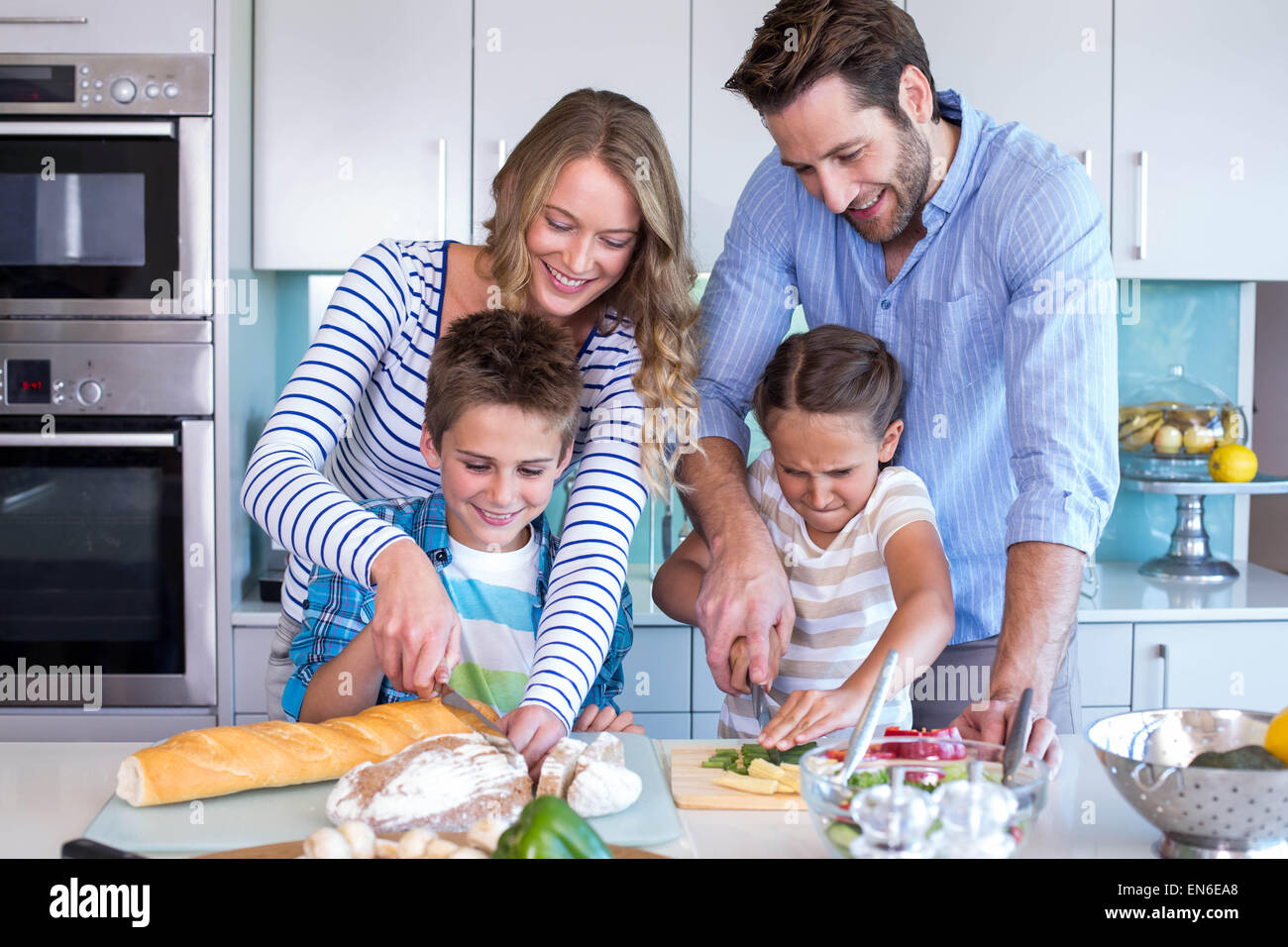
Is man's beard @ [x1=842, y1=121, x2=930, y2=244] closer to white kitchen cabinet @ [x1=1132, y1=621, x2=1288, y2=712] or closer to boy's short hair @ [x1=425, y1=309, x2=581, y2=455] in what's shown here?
boy's short hair @ [x1=425, y1=309, x2=581, y2=455]

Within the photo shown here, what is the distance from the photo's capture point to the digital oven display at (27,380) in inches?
89.9

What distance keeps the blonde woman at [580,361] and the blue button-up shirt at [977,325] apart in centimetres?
17

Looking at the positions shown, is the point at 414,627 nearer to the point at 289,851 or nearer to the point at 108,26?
the point at 289,851

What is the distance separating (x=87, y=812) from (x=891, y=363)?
1091 millimetres

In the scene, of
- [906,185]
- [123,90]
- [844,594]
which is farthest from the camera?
[123,90]

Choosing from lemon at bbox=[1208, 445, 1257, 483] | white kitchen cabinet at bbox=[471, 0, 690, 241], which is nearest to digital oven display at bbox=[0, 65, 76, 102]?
white kitchen cabinet at bbox=[471, 0, 690, 241]

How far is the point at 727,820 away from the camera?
101 centimetres

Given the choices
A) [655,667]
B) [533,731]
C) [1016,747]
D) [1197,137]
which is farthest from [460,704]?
[1197,137]

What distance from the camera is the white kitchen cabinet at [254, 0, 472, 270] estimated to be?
2.47 meters

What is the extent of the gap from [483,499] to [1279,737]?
907mm

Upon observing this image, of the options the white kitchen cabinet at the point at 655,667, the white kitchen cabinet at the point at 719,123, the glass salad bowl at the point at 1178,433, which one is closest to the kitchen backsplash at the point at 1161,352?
the glass salad bowl at the point at 1178,433

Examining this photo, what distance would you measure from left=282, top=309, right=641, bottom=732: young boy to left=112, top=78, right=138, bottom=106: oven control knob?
1.20 m
